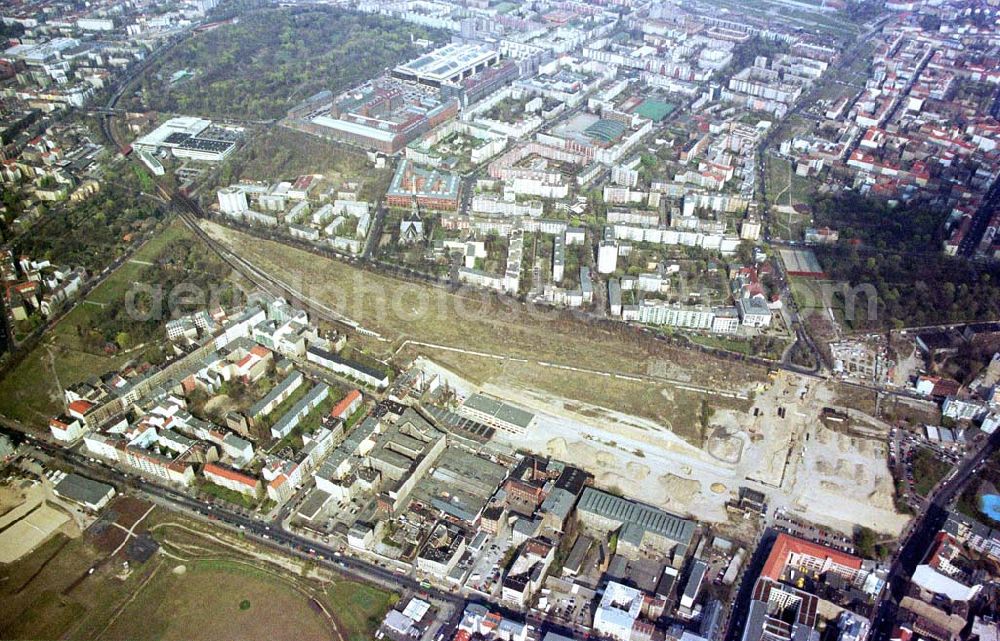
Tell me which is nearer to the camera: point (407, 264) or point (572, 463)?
point (572, 463)

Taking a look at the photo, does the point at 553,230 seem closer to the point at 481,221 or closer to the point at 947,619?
the point at 481,221

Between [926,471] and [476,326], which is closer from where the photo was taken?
[926,471]

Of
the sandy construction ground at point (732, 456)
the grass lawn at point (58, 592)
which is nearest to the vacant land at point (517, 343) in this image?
the sandy construction ground at point (732, 456)

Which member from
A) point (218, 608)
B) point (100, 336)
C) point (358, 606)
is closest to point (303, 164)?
point (100, 336)

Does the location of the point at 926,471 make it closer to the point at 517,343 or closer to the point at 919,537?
the point at 919,537

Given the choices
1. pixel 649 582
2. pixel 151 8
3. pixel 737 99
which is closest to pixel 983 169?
pixel 737 99

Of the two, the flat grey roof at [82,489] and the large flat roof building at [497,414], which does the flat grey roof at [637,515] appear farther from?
the flat grey roof at [82,489]

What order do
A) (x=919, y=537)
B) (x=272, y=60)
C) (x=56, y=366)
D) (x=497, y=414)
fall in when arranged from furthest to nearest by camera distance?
(x=272, y=60) → (x=56, y=366) → (x=497, y=414) → (x=919, y=537)
